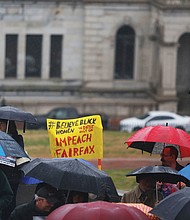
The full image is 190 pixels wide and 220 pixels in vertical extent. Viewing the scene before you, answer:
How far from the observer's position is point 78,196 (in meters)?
12.3

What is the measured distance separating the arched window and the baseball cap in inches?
1469

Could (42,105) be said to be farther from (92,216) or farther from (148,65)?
(92,216)

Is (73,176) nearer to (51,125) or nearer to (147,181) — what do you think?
(147,181)

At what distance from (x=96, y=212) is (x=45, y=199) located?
61.6 inches

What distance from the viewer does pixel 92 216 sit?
1036 cm


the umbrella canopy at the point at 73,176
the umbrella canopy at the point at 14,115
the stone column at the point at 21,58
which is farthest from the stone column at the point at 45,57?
the umbrella canopy at the point at 73,176

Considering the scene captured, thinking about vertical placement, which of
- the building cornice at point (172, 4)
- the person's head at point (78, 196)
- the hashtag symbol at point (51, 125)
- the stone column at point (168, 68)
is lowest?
the stone column at point (168, 68)

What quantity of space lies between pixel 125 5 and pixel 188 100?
4736mm

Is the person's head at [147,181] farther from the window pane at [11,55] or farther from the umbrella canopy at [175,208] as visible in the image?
the window pane at [11,55]

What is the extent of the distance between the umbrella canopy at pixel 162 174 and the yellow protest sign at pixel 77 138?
3.02 meters

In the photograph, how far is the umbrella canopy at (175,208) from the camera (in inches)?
422

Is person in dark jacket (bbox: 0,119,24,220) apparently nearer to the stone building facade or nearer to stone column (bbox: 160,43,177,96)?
the stone building facade

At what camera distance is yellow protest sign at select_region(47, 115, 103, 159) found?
16.1 metres

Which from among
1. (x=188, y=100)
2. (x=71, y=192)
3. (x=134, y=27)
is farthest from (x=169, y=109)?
(x=71, y=192)
